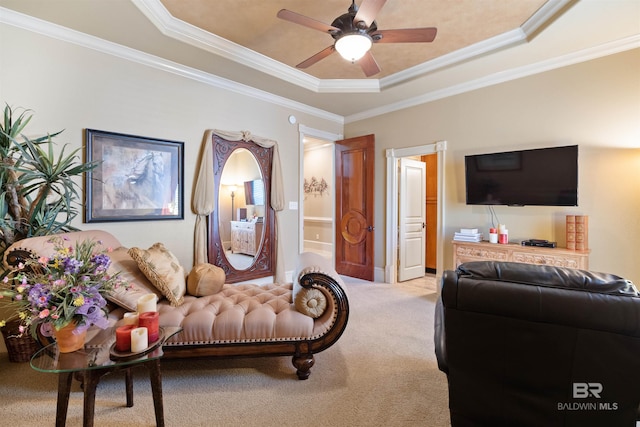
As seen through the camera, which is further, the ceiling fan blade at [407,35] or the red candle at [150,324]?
the ceiling fan blade at [407,35]

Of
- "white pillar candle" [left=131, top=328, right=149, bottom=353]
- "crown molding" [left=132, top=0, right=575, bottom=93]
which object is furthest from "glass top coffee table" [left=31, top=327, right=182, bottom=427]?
"crown molding" [left=132, top=0, right=575, bottom=93]

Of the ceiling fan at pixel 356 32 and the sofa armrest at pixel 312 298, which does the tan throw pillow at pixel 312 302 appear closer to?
the sofa armrest at pixel 312 298

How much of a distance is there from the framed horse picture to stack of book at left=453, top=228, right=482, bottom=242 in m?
3.39

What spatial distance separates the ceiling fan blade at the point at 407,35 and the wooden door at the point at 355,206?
2.49m

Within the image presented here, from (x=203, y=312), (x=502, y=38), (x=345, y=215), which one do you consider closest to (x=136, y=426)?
(x=203, y=312)

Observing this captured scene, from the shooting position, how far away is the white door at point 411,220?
4.73 meters

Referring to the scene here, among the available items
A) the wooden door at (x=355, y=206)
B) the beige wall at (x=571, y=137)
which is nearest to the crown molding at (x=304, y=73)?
the beige wall at (x=571, y=137)

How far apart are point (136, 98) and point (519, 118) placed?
4.35 metres

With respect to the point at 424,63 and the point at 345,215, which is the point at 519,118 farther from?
the point at 345,215

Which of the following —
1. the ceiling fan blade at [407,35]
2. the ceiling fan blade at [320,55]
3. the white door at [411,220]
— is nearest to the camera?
the ceiling fan blade at [407,35]

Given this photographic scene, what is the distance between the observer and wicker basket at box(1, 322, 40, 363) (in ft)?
7.25

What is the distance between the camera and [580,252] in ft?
9.27

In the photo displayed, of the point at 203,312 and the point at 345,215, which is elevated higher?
the point at 345,215

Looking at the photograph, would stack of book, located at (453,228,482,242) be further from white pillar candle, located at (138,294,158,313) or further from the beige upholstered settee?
white pillar candle, located at (138,294,158,313)
